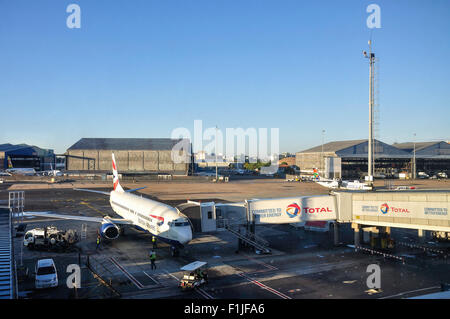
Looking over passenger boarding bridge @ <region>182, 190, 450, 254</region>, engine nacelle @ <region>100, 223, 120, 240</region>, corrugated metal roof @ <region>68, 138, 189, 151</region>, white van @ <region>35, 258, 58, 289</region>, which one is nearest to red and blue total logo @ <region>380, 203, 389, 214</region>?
passenger boarding bridge @ <region>182, 190, 450, 254</region>

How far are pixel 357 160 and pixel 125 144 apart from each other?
350 feet

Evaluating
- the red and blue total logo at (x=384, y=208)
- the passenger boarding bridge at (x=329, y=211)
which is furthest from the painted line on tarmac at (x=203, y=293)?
the red and blue total logo at (x=384, y=208)

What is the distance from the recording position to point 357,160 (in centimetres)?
15612

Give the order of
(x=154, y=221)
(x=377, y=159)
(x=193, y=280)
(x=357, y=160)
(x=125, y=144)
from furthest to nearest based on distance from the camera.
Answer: (x=125, y=144)
(x=377, y=159)
(x=357, y=160)
(x=154, y=221)
(x=193, y=280)

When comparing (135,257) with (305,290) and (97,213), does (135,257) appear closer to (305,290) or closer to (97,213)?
(305,290)

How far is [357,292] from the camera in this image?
25.9m

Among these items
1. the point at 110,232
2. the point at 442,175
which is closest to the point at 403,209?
the point at 110,232

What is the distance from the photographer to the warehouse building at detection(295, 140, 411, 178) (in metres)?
151

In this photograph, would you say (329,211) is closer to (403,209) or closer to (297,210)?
(297,210)

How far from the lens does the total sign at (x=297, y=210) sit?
40.6 metres
